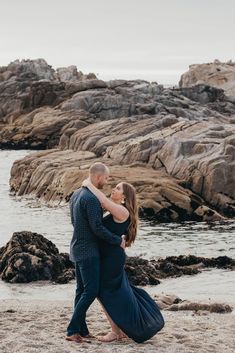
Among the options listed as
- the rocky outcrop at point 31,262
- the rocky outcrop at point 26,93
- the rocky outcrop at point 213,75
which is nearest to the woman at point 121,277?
the rocky outcrop at point 31,262

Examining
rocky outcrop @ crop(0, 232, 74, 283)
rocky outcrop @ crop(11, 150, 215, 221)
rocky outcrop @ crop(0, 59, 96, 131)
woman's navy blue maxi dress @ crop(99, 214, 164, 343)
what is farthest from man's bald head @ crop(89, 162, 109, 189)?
rocky outcrop @ crop(0, 59, 96, 131)

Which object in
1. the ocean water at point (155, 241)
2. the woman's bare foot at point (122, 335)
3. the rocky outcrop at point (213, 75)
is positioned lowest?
the rocky outcrop at point (213, 75)

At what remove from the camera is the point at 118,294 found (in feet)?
30.8

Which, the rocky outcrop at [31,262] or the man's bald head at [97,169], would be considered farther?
the rocky outcrop at [31,262]

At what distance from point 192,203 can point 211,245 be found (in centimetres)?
687

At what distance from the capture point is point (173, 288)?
52.9 ft

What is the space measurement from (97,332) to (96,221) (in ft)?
7.08

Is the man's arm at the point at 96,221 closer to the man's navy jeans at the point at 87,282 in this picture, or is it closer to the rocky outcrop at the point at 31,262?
the man's navy jeans at the point at 87,282

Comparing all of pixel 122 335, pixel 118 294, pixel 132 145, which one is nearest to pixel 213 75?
pixel 132 145

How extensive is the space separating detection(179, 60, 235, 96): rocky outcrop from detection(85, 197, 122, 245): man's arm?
9829cm

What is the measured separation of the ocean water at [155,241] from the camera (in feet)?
51.8

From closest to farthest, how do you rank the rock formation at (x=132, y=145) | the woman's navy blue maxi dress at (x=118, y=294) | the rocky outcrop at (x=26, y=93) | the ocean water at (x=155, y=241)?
the woman's navy blue maxi dress at (x=118, y=294), the ocean water at (x=155, y=241), the rock formation at (x=132, y=145), the rocky outcrop at (x=26, y=93)

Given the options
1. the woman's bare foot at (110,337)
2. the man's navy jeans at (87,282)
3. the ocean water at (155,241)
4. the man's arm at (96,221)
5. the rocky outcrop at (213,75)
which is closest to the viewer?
the man's arm at (96,221)

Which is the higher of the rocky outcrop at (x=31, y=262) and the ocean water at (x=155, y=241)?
the rocky outcrop at (x=31, y=262)
